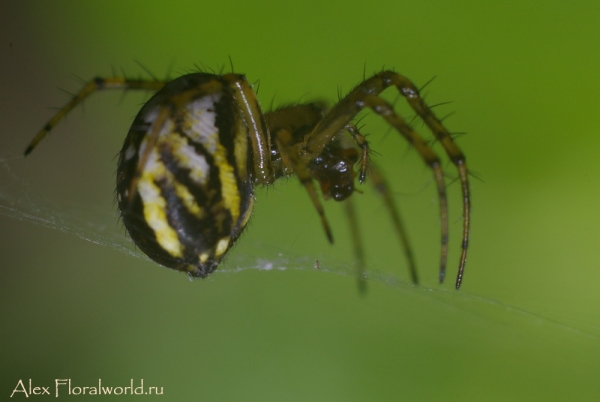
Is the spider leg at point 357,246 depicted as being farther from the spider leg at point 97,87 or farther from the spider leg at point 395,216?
the spider leg at point 97,87

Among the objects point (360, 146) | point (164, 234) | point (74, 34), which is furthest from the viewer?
point (74, 34)

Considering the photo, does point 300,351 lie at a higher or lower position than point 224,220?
lower

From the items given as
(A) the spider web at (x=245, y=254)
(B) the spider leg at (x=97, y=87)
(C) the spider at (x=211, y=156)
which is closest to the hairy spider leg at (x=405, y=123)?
(C) the spider at (x=211, y=156)

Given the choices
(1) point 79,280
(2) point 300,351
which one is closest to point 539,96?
(2) point 300,351

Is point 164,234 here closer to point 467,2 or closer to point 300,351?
point 300,351

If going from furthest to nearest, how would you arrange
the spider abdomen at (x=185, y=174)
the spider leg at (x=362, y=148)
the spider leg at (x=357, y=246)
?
the spider leg at (x=357, y=246), the spider leg at (x=362, y=148), the spider abdomen at (x=185, y=174)

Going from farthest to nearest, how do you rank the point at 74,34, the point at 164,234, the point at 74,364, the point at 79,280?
1. the point at 74,34
2. the point at 79,280
3. the point at 74,364
4. the point at 164,234

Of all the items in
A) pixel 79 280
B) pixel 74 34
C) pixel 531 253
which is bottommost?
pixel 79 280
